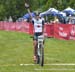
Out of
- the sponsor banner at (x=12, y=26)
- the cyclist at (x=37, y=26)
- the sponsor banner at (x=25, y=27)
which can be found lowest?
the sponsor banner at (x=12, y=26)

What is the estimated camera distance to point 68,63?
14156 millimetres

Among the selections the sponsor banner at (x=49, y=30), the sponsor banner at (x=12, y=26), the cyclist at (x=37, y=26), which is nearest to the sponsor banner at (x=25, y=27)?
the sponsor banner at (x=12, y=26)

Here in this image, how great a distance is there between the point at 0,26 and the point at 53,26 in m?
26.7

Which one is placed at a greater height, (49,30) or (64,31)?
(64,31)

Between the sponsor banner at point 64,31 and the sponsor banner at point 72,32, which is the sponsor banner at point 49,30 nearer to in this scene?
the sponsor banner at point 64,31

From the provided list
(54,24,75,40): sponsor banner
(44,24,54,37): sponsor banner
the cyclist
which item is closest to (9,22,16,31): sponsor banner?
(44,24,54,37): sponsor banner

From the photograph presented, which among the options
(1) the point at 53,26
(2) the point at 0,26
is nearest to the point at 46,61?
(1) the point at 53,26

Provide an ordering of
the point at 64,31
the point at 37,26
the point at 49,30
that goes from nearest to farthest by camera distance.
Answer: the point at 37,26, the point at 64,31, the point at 49,30

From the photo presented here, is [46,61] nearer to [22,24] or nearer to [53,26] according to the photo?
[53,26]

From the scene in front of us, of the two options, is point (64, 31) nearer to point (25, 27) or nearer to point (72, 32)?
point (72, 32)

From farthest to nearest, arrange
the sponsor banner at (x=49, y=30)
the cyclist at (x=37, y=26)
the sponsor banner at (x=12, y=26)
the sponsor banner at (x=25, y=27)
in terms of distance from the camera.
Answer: the sponsor banner at (x=12, y=26), the sponsor banner at (x=25, y=27), the sponsor banner at (x=49, y=30), the cyclist at (x=37, y=26)

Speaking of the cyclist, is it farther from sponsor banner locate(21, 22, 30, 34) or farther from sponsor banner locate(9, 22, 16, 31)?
sponsor banner locate(9, 22, 16, 31)

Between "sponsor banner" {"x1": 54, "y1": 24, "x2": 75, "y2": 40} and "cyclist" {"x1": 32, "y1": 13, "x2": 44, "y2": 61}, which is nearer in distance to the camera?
"cyclist" {"x1": 32, "y1": 13, "x2": 44, "y2": 61}

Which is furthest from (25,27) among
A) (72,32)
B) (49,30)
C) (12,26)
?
(72,32)
